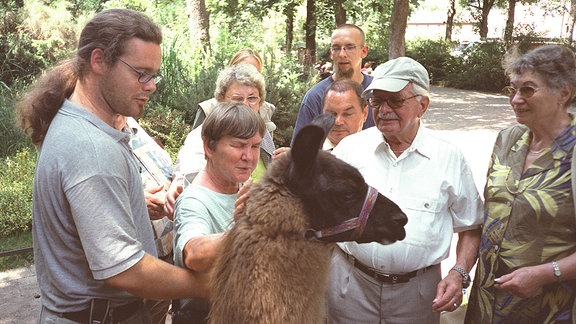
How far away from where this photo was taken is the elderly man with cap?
117 inches

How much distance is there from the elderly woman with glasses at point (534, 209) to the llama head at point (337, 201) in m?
1.00

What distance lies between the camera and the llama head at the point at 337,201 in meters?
2.25

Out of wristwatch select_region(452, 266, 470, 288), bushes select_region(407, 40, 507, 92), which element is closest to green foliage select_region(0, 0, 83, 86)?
wristwatch select_region(452, 266, 470, 288)

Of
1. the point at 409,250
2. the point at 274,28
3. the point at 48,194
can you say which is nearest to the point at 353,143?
the point at 409,250

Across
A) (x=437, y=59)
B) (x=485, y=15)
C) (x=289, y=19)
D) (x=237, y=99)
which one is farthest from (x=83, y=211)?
(x=485, y=15)

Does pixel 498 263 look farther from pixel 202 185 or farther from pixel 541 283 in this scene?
pixel 202 185

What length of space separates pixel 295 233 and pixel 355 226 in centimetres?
27

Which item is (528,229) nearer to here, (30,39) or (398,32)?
(398,32)

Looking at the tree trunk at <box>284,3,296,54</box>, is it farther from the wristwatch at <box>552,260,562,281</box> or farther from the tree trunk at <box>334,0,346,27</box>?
the wristwatch at <box>552,260,562,281</box>

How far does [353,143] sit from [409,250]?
79 centimetres

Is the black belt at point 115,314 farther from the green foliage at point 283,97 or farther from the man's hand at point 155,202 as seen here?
the green foliage at point 283,97

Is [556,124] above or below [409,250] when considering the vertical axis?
above

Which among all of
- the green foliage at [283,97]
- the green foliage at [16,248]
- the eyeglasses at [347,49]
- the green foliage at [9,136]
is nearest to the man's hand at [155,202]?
the eyeglasses at [347,49]

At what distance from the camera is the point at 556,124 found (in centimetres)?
311
